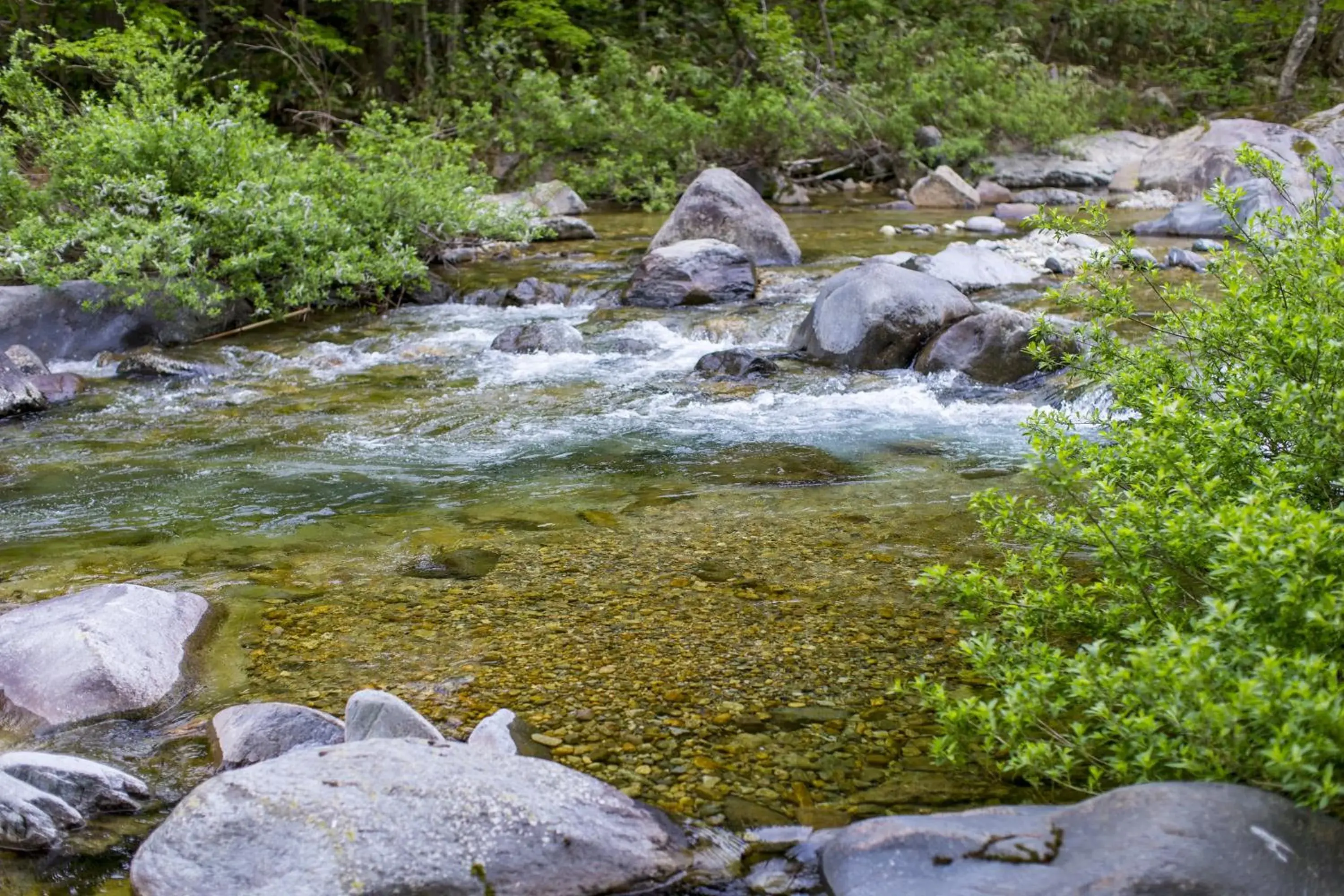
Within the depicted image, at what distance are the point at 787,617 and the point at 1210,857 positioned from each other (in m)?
2.24

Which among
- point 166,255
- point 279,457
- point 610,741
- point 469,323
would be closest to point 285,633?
point 610,741

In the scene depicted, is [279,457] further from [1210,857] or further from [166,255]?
[1210,857]

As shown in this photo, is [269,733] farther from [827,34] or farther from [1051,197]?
[827,34]

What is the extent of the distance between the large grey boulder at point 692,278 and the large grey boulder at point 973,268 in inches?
78.6

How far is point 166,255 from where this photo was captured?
10.2 meters

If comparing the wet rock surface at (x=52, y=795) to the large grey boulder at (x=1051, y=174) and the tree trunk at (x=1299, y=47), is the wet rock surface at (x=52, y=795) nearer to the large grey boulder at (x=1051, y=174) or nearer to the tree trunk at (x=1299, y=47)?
the large grey boulder at (x=1051, y=174)

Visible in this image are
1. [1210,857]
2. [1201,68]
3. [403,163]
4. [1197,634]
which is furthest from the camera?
[1201,68]

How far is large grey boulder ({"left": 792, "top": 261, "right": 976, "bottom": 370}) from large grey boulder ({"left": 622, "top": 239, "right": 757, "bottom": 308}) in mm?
2535

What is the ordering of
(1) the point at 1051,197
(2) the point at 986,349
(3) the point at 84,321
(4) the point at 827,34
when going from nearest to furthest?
(2) the point at 986,349, (3) the point at 84,321, (1) the point at 1051,197, (4) the point at 827,34

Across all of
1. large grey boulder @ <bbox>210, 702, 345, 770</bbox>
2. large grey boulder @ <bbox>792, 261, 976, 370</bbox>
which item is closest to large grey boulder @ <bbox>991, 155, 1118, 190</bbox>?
large grey boulder @ <bbox>792, 261, 976, 370</bbox>

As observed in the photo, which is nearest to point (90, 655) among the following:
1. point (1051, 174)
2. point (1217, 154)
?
point (1217, 154)

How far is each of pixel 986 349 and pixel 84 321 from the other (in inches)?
338

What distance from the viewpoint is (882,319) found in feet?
31.9

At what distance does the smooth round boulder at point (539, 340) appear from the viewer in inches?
418
